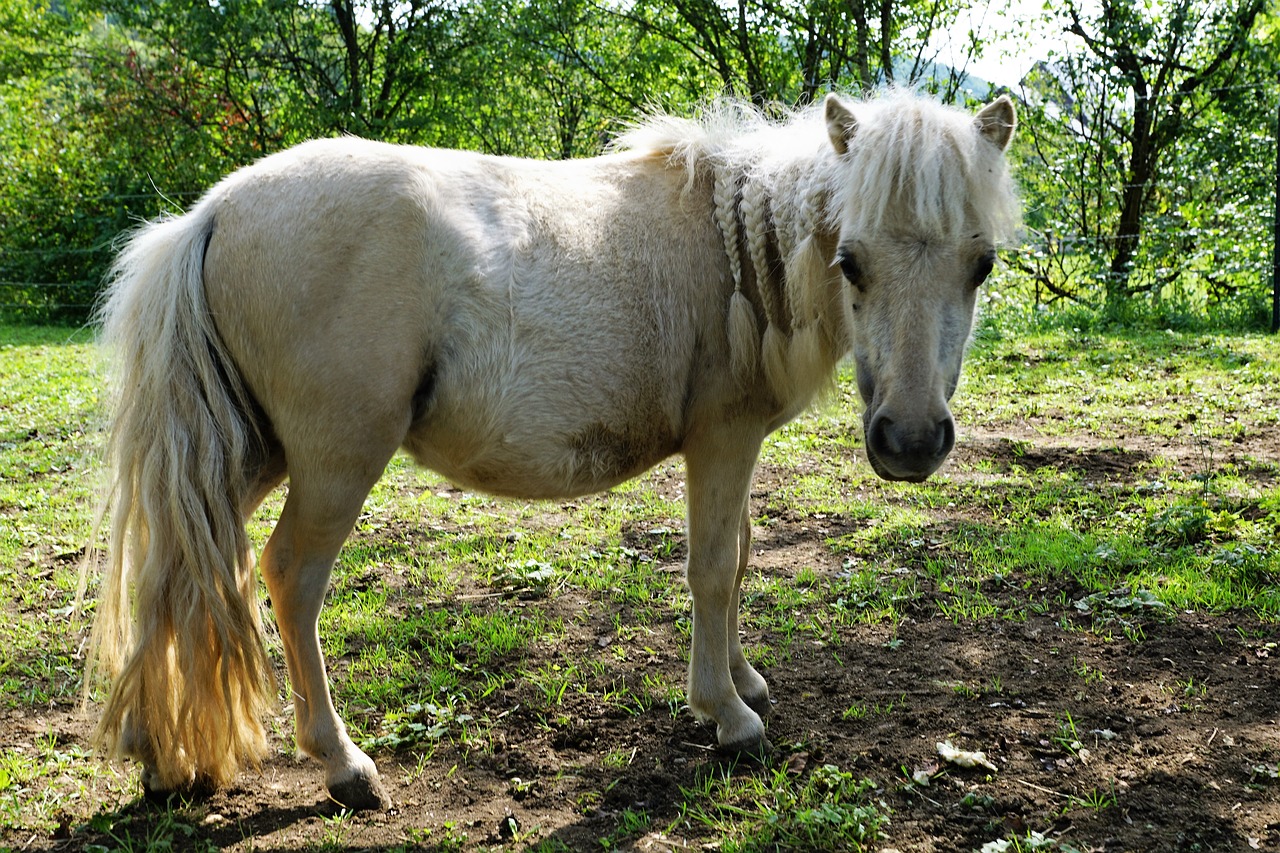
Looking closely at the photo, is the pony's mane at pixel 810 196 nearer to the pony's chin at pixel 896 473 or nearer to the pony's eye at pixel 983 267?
the pony's eye at pixel 983 267

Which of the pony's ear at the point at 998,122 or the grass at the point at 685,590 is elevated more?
the pony's ear at the point at 998,122

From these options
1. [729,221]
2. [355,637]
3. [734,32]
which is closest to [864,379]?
[729,221]

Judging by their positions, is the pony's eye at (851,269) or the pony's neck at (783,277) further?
the pony's neck at (783,277)

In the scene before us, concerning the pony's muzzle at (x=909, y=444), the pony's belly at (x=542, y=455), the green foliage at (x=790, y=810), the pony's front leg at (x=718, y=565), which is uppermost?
the pony's muzzle at (x=909, y=444)

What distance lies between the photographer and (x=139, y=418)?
2.54 metres

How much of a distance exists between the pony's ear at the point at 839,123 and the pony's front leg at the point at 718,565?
92 cm

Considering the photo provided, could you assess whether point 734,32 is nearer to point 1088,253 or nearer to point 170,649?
point 1088,253

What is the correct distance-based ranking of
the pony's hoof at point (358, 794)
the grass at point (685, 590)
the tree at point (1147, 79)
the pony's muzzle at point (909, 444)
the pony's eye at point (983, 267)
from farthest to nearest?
the tree at point (1147, 79) < the grass at point (685, 590) < the pony's hoof at point (358, 794) < the pony's eye at point (983, 267) < the pony's muzzle at point (909, 444)

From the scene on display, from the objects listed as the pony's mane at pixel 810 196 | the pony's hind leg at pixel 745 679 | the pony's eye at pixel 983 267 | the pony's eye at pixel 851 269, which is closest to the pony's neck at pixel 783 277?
the pony's mane at pixel 810 196

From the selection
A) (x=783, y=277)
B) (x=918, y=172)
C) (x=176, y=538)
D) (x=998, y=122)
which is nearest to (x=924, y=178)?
(x=918, y=172)

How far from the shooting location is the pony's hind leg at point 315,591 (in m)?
2.57

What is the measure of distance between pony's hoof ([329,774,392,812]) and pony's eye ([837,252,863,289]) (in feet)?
6.61

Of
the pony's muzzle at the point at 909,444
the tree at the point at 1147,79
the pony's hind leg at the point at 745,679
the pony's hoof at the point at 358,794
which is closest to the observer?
the pony's muzzle at the point at 909,444

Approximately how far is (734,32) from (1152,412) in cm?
1011
